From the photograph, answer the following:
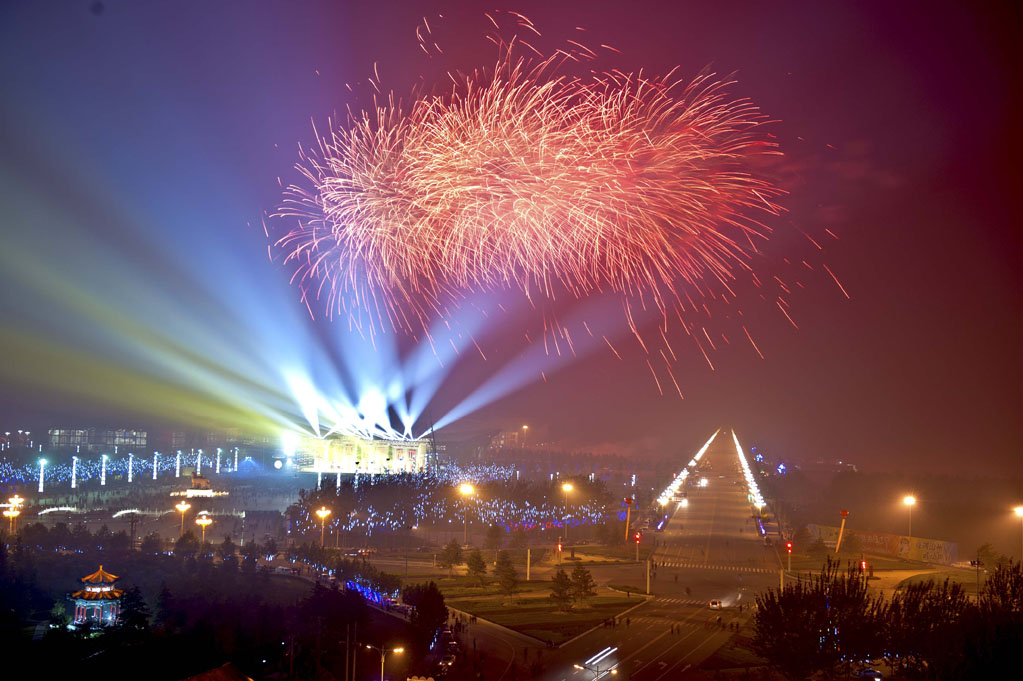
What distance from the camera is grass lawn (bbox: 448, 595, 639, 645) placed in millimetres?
24203

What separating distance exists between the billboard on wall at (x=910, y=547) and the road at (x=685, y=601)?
4.56m

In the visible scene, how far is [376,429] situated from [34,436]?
54212mm

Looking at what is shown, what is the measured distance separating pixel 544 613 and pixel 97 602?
42.1ft

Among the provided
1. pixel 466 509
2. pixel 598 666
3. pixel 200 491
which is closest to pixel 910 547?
pixel 466 509

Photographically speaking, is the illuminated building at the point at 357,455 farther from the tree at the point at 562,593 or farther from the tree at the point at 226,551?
the tree at the point at 562,593

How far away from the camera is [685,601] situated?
28.8 meters

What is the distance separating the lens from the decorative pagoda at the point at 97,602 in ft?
74.4

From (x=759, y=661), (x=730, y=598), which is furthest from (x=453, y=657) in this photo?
(x=730, y=598)

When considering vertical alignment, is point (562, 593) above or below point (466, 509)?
below

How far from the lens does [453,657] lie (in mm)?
20578

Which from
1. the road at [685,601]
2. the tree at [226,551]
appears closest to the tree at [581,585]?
the road at [685,601]

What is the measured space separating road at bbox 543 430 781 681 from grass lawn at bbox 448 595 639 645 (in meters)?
0.64

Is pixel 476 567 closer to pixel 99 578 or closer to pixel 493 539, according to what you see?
pixel 493 539

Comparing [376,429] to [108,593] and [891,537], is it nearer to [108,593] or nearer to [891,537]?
[891,537]
